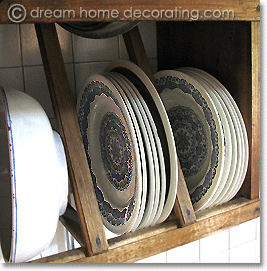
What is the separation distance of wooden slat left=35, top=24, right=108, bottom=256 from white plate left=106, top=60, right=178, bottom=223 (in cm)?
15

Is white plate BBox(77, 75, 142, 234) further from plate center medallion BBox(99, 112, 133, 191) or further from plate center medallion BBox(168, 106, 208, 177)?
plate center medallion BBox(168, 106, 208, 177)

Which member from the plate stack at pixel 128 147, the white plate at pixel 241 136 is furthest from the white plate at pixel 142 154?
the white plate at pixel 241 136

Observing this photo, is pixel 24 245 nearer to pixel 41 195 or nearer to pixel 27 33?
pixel 41 195

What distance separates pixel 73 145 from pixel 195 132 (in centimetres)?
31

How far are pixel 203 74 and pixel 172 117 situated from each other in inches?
5.3

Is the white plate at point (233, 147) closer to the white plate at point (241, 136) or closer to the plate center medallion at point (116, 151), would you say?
the white plate at point (241, 136)

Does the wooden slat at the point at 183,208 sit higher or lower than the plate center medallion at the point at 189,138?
lower

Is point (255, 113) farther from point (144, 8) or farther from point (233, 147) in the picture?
point (144, 8)

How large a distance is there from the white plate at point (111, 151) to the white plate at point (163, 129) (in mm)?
73

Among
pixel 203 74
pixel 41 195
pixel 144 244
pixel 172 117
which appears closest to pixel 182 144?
pixel 172 117

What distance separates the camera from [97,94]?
2.37ft

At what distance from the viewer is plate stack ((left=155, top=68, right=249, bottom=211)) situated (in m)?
0.72

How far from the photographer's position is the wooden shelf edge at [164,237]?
600mm

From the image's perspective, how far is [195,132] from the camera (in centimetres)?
79
